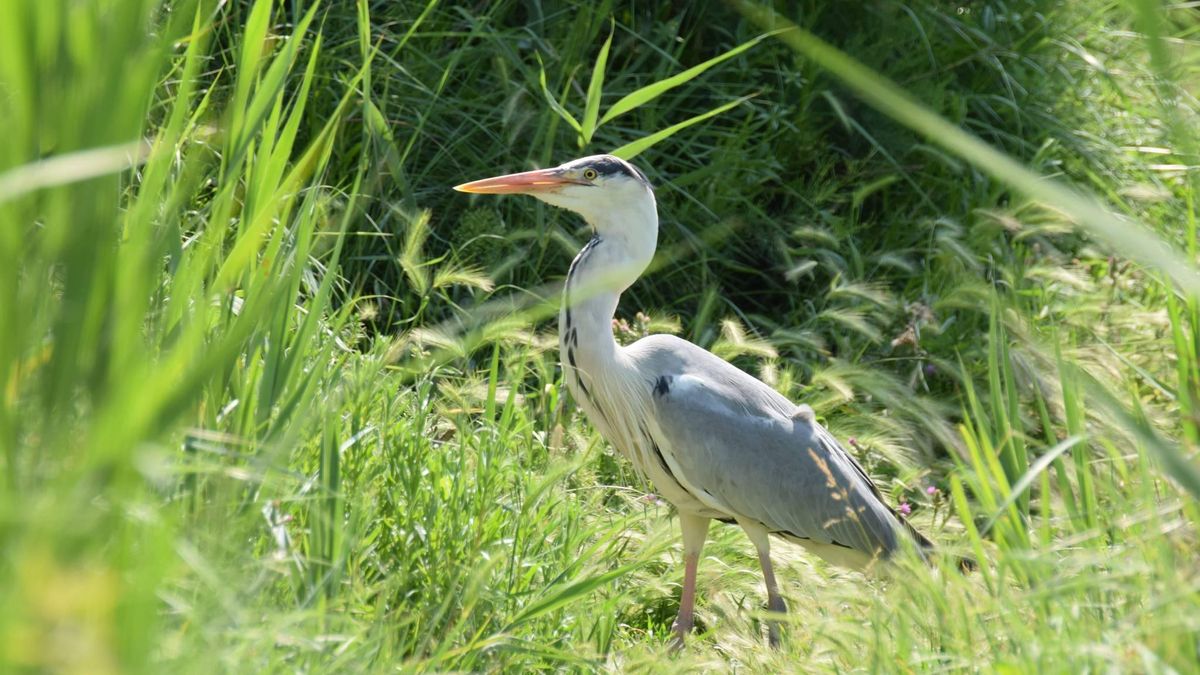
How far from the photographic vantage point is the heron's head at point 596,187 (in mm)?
3881

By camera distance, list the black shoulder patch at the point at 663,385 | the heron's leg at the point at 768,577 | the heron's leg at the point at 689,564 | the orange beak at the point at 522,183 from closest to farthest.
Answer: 1. the heron's leg at the point at 768,577
2. the heron's leg at the point at 689,564
3. the orange beak at the point at 522,183
4. the black shoulder patch at the point at 663,385

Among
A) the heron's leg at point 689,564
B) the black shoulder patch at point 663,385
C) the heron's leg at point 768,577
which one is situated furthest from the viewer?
the black shoulder patch at point 663,385

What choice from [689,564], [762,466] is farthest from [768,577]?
[762,466]

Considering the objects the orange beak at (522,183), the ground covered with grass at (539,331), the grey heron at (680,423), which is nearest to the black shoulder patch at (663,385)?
the grey heron at (680,423)

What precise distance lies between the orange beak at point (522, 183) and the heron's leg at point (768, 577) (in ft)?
3.42

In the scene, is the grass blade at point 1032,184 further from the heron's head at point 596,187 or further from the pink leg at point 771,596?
the heron's head at point 596,187

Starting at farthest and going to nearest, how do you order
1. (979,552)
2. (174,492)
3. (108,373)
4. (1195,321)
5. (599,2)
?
(599,2) < (1195,321) < (979,552) < (174,492) < (108,373)

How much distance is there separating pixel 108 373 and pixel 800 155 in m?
4.06

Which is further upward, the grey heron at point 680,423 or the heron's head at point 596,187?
the heron's head at point 596,187

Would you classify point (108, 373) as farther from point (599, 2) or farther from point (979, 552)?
point (599, 2)

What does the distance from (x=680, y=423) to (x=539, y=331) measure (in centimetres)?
106

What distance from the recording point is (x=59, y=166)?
137cm

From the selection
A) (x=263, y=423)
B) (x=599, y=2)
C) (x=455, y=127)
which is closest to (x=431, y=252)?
(x=455, y=127)

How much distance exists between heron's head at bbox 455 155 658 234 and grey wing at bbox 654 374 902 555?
0.49 metres
